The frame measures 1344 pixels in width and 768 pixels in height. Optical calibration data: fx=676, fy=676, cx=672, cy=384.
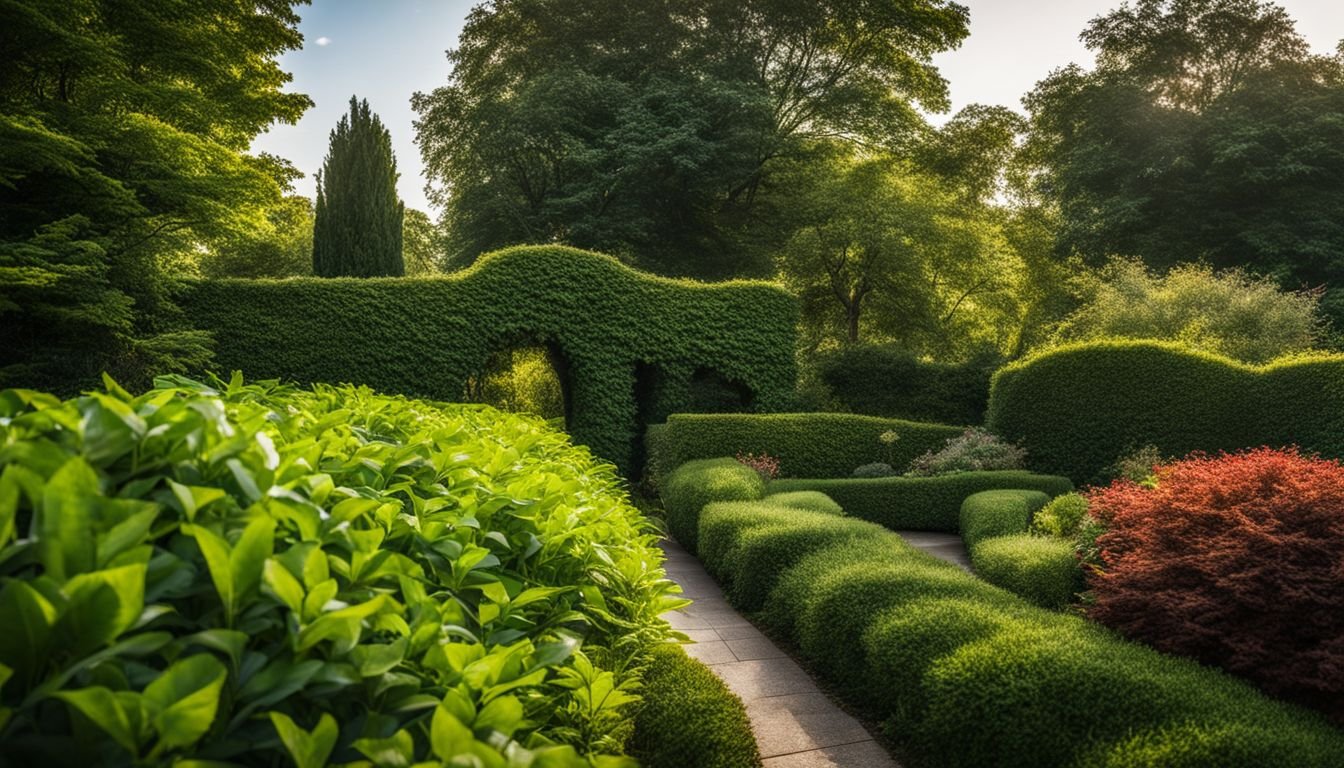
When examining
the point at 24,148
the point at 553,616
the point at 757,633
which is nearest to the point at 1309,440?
the point at 757,633

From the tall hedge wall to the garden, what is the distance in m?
Result: 0.09

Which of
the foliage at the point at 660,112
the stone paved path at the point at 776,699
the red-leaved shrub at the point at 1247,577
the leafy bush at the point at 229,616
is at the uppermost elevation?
the foliage at the point at 660,112

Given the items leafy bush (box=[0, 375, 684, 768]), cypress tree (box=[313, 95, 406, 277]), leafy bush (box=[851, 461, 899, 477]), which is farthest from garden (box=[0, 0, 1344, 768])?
leafy bush (box=[851, 461, 899, 477])

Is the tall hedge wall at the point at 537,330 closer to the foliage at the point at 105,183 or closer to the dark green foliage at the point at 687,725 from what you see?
the foliage at the point at 105,183

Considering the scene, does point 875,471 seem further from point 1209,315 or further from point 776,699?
point 1209,315

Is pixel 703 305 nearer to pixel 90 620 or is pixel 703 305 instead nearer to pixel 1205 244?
pixel 90 620

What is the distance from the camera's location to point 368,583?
1202mm

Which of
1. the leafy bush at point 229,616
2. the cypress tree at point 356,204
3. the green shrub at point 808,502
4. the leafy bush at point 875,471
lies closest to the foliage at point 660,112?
the cypress tree at point 356,204

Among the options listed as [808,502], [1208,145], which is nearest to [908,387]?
[808,502]

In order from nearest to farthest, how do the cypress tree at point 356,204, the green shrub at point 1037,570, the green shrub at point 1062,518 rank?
the green shrub at point 1037,570
the green shrub at point 1062,518
the cypress tree at point 356,204

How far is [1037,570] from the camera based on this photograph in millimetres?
5984

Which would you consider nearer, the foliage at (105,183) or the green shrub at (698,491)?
the green shrub at (698,491)

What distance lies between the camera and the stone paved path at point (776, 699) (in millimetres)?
3811

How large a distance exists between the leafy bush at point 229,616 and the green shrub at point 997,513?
769 centimetres
